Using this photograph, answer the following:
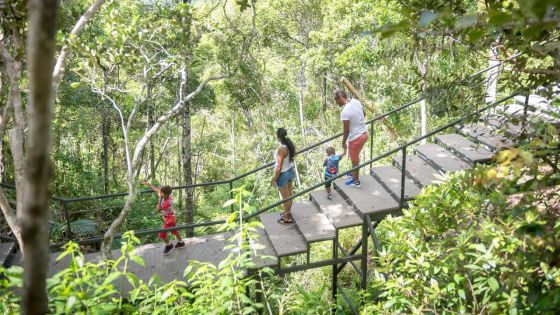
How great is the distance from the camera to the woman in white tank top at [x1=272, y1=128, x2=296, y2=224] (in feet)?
16.9

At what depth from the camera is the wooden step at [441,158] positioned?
5671 mm

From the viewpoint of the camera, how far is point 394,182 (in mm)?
5855

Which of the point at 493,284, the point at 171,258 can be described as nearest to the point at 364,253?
the point at 171,258

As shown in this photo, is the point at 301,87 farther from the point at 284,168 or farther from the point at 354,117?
the point at 284,168

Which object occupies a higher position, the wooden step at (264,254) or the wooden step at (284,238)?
the wooden step at (284,238)

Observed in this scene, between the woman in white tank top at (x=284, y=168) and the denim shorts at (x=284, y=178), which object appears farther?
the denim shorts at (x=284, y=178)

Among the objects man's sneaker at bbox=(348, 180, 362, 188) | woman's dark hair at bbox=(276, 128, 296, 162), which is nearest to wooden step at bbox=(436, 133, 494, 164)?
man's sneaker at bbox=(348, 180, 362, 188)

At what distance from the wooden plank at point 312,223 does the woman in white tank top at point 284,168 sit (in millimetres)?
172

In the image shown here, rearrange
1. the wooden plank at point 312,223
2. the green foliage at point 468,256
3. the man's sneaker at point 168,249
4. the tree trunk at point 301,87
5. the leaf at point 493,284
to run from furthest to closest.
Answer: the tree trunk at point 301,87
the man's sneaker at point 168,249
the wooden plank at point 312,223
the leaf at point 493,284
the green foliage at point 468,256

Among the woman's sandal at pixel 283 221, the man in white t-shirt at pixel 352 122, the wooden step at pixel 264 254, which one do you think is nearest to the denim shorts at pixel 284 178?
the woman's sandal at pixel 283 221

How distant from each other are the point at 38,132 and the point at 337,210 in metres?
5.21

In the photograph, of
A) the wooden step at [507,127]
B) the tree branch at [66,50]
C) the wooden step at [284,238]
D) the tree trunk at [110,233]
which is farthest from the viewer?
the wooden step at [284,238]

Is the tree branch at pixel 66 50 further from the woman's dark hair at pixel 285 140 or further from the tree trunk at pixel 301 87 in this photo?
the tree trunk at pixel 301 87

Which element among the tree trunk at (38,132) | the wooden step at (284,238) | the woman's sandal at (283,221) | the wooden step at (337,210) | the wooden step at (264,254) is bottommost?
the wooden step at (264,254)
